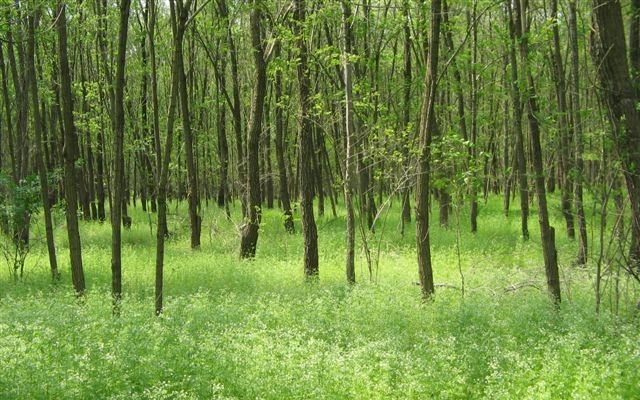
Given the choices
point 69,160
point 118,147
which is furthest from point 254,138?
point 118,147

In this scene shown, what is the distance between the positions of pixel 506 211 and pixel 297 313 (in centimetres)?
1656

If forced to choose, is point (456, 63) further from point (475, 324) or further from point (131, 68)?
point (131, 68)

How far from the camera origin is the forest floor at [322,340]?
506 cm

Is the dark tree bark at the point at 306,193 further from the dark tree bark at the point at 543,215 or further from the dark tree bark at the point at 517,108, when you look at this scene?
the dark tree bark at the point at 543,215

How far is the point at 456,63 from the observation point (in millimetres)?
15578

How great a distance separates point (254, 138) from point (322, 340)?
8344mm

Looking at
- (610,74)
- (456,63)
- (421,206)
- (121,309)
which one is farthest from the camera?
(456,63)

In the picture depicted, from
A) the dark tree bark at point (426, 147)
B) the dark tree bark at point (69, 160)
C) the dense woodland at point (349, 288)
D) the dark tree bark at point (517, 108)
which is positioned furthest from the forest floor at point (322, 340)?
the dark tree bark at point (517, 108)

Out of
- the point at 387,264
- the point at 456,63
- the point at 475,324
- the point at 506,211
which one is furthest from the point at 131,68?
the point at 475,324

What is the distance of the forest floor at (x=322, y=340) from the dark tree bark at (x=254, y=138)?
2.26m

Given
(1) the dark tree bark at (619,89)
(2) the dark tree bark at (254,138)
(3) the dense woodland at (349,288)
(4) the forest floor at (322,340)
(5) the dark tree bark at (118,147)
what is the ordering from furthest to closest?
(2) the dark tree bark at (254,138) → (5) the dark tree bark at (118,147) → (1) the dark tree bark at (619,89) → (3) the dense woodland at (349,288) → (4) the forest floor at (322,340)

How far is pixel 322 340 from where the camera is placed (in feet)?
21.5

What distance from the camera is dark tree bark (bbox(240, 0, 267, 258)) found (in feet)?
44.0

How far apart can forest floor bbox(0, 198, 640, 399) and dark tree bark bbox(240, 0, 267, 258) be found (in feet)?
7.40
